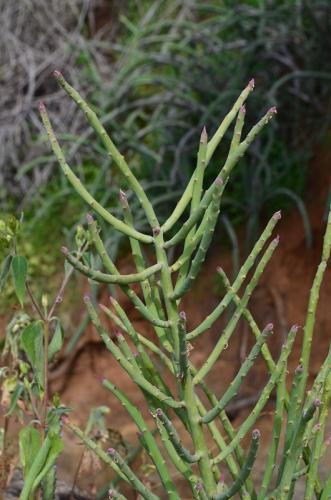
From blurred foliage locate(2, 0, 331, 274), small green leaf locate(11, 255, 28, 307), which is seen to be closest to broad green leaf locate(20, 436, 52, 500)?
small green leaf locate(11, 255, 28, 307)

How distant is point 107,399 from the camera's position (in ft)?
12.9

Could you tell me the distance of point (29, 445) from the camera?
5.28ft

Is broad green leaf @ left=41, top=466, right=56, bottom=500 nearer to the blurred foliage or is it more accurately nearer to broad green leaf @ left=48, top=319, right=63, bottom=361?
broad green leaf @ left=48, top=319, right=63, bottom=361

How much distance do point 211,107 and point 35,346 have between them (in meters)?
2.37

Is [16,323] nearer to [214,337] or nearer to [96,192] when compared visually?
[214,337]

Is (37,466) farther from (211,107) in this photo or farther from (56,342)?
(211,107)

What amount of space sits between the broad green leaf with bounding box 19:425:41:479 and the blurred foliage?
7.08ft

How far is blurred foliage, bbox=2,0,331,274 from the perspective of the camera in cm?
390

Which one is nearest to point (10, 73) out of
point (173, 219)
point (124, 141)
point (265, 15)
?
point (124, 141)

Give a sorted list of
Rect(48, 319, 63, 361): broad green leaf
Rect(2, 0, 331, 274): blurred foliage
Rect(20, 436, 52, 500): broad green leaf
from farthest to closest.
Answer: Rect(2, 0, 331, 274): blurred foliage < Rect(48, 319, 63, 361): broad green leaf < Rect(20, 436, 52, 500): broad green leaf

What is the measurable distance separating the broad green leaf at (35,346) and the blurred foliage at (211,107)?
6.93 feet

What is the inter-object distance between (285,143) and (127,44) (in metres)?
1.02

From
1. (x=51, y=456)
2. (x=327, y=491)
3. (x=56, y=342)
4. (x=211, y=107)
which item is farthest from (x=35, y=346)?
(x=211, y=107)

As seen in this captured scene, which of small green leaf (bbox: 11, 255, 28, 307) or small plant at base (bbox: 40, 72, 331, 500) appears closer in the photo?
small plant at base (bbox: 40, 72, 331, 500)
